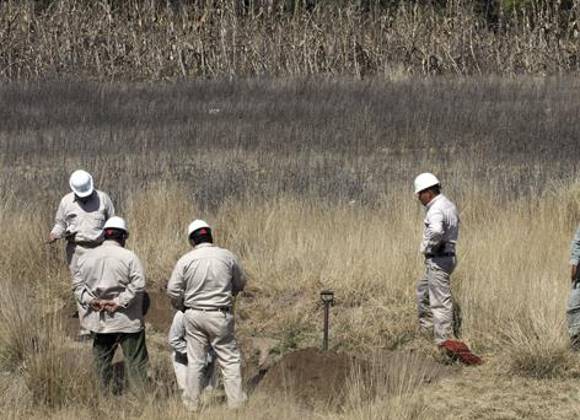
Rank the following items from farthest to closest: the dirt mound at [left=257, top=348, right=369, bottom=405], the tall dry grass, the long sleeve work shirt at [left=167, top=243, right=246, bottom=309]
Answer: the tall dry grass < the dirt mound at [left=257, top=348, right=369, bottom=405] < the long sleeve work shirt at [left=167, top=243, right=246, bottom=309]

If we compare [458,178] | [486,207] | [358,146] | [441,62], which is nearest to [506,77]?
[441,62]

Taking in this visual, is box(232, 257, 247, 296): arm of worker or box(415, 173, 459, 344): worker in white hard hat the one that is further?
box(415, 173, 459, 344): worker in white hard hat

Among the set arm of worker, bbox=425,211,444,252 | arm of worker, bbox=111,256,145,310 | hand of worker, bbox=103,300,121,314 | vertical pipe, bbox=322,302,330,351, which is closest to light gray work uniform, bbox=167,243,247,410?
arm of worker, bbox=111,256,145,310

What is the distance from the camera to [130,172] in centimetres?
1922

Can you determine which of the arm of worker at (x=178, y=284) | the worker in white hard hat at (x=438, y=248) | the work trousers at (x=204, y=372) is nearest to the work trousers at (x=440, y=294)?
the worker in white hard hat at (x=438, y=248)

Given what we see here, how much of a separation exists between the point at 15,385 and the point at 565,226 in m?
7.47

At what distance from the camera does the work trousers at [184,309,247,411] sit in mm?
9383

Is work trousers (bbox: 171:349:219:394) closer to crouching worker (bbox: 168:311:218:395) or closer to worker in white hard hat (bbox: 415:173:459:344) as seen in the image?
crouching worker (bbox: 168:311:218:395)

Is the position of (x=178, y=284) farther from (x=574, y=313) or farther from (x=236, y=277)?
(x=574, y=313)

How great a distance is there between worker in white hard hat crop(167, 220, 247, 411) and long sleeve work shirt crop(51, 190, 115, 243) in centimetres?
246

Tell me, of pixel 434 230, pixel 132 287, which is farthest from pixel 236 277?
pixel 434 230

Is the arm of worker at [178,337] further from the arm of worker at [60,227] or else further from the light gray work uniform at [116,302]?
the arm of worker at [60,227]

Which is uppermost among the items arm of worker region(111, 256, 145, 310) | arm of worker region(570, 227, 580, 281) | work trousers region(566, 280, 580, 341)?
arm of worker region(570, 227, 580, 281)

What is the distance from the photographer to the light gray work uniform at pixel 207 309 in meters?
9.33
